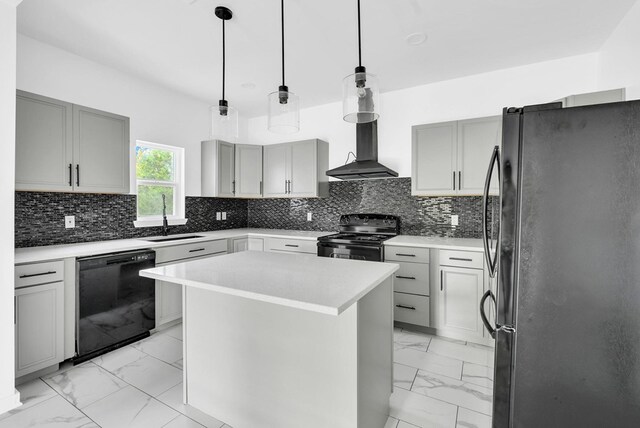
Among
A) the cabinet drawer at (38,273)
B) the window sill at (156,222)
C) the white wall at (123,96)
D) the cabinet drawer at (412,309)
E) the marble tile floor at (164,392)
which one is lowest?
the marble tile floor at (164,392)

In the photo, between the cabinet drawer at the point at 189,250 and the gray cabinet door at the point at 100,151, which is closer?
the gray cabinet door at the point at 100,151

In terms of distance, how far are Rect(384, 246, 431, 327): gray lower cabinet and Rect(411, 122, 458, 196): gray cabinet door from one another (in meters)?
0.69

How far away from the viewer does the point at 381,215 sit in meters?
3.73

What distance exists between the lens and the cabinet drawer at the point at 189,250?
2.98m

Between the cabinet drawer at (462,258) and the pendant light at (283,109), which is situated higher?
the pendant light at (283,109)

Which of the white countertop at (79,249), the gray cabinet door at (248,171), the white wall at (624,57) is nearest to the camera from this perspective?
the white wall at (624,57)

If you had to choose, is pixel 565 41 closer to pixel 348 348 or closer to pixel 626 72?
pixel 626 72

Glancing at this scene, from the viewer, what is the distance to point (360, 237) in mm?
3461

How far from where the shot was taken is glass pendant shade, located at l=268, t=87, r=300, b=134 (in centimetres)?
169

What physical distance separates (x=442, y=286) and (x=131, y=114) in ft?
12.3

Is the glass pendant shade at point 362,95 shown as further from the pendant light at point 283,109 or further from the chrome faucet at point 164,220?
the chrome faucet at point 164,220

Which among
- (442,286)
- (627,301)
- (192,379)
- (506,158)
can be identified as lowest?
(192,379)

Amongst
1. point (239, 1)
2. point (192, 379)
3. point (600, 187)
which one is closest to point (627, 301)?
point (600, 187)

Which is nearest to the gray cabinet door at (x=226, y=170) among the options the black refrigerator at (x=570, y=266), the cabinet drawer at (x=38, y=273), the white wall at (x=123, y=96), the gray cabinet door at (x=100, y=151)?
the white wall at (x=123, y=96)
